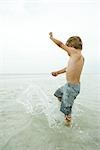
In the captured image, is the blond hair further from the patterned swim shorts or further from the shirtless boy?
the patterned swim shorts

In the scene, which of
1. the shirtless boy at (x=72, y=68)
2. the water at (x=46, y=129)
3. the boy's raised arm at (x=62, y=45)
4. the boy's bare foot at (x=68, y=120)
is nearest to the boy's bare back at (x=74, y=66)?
the shirtless boy at (x=72, y=68)

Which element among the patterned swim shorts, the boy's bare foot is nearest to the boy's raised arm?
the patterned swim shorts

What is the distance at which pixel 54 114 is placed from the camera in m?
8.51

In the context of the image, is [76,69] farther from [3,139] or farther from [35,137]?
[3,139]

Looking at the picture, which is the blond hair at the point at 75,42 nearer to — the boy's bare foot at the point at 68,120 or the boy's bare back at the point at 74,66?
the boy's bare back at the point at 74,66

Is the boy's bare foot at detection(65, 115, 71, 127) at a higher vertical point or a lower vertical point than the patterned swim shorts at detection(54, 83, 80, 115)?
lower

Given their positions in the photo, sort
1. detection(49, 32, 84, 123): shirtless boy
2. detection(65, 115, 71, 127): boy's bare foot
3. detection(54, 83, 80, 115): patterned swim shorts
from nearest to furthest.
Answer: detection(49, 32, 84, 123): shirtless boy
detection(54, 83, 80, 115): patterned swim shorts
detection(65, 115, 71, 127): boy's bare foot

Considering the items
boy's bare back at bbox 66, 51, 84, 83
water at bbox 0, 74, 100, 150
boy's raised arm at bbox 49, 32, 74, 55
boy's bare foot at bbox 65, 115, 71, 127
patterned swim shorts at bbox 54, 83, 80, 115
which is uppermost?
boy's raised arm at bbox 49, 32, 74, 55

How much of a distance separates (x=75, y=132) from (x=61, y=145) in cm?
90

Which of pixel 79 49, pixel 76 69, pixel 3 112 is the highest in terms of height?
pixel 79 49

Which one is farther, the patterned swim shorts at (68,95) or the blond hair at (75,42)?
the patterned swim shorts at (68,95)

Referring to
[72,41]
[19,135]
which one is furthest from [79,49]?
[19,135]

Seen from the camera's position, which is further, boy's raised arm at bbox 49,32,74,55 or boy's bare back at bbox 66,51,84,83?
boy's bare back at bbox 66,51,84,83

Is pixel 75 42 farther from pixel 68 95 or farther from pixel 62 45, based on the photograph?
pixel 68 95
